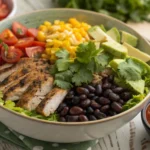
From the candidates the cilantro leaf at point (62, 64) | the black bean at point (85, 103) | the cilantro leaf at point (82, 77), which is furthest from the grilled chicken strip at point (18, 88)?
the black bean at point (85, 103)

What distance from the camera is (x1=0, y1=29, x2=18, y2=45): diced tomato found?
9.53 ft

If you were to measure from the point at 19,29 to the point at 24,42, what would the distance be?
149 mm

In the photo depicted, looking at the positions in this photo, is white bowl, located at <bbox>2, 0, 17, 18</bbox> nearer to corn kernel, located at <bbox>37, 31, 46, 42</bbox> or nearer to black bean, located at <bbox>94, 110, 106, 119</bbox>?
corn kernel, located at <bbox>37, 31, 46, 42</bbox>

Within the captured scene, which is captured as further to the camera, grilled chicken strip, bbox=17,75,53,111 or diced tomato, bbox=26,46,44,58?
diced tomato, bbox=26,46,44,58

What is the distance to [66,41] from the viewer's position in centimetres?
285

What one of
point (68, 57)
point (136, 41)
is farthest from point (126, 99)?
point (136, 41)

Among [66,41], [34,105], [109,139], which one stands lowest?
[109,139]

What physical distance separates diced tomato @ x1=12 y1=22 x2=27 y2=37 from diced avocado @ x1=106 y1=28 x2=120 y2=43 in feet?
1.99

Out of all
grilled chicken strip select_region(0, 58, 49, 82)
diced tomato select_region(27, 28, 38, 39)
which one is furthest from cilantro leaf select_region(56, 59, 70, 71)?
diced tomato select_region(27, 28, 38, 39)

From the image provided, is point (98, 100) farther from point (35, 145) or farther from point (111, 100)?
point (35, 145)

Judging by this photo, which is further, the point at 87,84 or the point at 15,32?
the point at 15,32

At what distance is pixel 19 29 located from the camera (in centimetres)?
303

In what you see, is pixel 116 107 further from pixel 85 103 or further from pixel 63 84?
pixel 63 84

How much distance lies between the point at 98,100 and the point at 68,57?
402 mm
